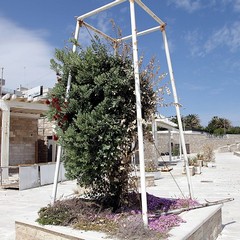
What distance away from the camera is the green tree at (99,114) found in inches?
150

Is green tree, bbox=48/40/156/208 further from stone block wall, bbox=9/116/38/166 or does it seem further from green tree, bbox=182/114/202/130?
green tree, bbox=182/114/202/130

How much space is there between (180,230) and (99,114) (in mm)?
1754

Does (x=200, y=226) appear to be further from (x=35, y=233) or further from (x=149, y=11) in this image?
(x=149, y=11)

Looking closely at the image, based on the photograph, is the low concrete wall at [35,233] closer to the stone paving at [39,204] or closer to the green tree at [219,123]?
the stone paving at [39,204]

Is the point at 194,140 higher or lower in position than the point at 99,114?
higher

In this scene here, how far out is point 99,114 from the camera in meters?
3.84

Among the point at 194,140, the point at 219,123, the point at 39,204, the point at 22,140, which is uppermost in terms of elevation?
the point at 219,123

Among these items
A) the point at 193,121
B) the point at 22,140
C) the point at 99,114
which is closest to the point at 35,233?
the point at 99,114

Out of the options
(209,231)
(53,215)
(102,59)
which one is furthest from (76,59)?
(209,231)

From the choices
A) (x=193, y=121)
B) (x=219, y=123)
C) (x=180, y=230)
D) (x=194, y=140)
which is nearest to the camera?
(x=180, y=230)

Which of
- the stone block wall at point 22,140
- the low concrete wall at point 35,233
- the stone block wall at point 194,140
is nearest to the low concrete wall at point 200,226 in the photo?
the low concrete wall at point 35,233

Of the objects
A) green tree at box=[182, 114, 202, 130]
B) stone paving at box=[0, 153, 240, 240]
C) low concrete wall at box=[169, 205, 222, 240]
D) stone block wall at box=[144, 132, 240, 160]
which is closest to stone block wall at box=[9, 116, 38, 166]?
stone paving at box=[0, 153, 240, 240]

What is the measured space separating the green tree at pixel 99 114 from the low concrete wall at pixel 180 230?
78 centimetres

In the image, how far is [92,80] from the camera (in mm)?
4117
